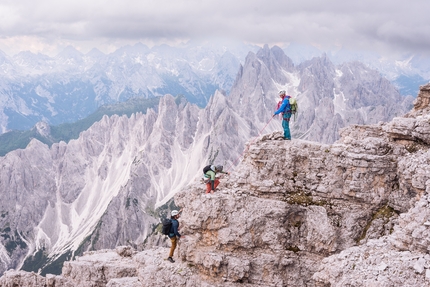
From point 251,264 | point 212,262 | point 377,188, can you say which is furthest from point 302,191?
point 212,262

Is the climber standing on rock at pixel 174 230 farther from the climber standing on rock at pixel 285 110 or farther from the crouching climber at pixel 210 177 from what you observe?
the climber standing on rock at pixel 285 110

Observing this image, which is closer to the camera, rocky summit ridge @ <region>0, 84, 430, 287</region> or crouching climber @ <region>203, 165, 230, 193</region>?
rocky summit ridge @ <region>0, 84, 430, 287</region>

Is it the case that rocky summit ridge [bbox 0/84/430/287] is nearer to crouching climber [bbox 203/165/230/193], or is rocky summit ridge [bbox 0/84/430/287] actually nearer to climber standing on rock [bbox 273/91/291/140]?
crouching climber [bbox 203/165/230/193]

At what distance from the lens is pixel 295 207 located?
1138 inches

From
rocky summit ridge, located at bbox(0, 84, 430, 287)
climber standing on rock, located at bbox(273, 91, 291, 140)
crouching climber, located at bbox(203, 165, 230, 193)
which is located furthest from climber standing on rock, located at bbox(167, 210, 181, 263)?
climber standing on rock, located at bbox(273, 91, 291, 140)

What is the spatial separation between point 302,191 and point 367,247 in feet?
31.0

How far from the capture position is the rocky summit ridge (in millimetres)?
26797

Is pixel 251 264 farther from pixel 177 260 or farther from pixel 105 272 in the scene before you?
pixel 105 272

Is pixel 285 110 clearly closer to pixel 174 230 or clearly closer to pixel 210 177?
pixel 210 177

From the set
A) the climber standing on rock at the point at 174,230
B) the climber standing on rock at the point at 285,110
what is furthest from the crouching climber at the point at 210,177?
the climber standing on rock at the point at 285,110

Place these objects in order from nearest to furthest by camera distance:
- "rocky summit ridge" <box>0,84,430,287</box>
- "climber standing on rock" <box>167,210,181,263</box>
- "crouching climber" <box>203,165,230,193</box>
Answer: "rocky summit ridge" <box>0,84,430,287</box> < "crouching climber" <box>203,165,230,193</box> < "climber standing on rock" <box>167,210,181,263</box>

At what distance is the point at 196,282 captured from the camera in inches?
1189

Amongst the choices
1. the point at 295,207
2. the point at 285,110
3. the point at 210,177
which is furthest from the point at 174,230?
the point at 285,110

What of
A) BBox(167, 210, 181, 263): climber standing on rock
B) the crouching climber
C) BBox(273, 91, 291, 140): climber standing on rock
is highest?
BBox(273, 91, 291, 140): climber standing on rock
